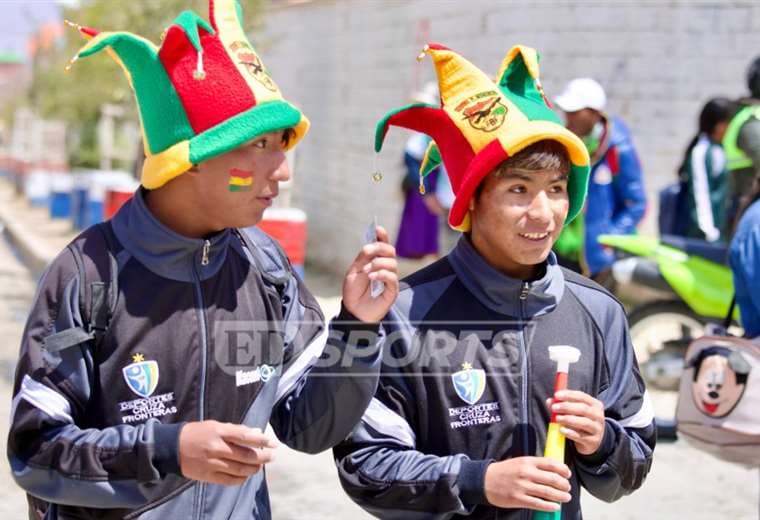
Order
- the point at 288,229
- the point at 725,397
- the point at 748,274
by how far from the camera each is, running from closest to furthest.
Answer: the point at 725,397 → the point at 748,274 → the point at 288,229

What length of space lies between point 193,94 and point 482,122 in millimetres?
637

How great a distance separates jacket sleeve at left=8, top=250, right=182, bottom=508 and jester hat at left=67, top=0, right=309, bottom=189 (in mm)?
373

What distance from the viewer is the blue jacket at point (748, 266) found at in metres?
4.36

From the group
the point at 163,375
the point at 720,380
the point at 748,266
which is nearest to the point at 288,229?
the point at 748,266

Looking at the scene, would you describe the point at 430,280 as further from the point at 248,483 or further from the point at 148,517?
the point at 148,517

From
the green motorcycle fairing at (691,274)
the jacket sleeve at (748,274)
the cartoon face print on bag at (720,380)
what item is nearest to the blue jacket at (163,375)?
the cartoon face print on bag at (720,380)

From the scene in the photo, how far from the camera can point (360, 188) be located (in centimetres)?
1114

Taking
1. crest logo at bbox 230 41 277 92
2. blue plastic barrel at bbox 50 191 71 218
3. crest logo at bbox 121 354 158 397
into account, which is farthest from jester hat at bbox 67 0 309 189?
blue plastic barrel at bbox 50 191 71 218

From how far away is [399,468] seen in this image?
92.4 inches

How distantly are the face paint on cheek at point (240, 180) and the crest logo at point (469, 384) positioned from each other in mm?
603

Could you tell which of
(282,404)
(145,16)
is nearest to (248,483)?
(282,404)

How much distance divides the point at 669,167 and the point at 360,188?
3.59m

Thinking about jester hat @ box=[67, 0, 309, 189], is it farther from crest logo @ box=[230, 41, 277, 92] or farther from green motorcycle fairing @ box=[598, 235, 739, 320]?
green motorcycle fairing @ box=[598, 235, 739, 320]

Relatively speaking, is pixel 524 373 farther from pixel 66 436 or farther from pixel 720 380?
pixel 720 380
